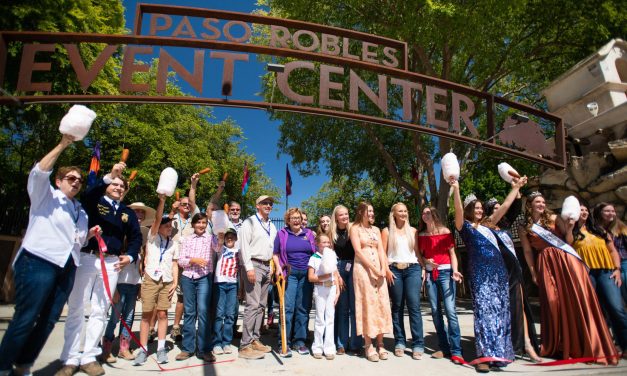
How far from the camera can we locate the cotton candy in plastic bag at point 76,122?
3438 millimetres

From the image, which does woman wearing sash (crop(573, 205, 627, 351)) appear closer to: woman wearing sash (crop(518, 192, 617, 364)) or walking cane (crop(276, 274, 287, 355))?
woman wearing sash (crop(518, 192, 617, 364))

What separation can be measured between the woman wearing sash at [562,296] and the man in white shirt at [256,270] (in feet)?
11.6

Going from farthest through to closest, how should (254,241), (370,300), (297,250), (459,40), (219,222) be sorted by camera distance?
1. (459,40)
2. (219,222)
3. (297,250)
4. (254,241)
5. (370,300)

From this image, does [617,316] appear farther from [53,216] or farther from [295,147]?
[295,147]

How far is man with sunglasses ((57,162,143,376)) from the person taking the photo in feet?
11.8

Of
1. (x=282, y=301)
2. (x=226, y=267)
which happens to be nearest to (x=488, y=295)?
(x=282, y=301)

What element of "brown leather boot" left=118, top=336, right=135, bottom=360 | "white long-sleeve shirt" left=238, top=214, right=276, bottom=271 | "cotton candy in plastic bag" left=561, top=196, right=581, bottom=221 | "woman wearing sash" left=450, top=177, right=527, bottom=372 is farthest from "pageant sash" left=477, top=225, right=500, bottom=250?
"brown leather boot" left=118, top=336, right=135, bottom=360

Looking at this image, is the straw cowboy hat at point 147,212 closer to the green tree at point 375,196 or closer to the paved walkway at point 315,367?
the paved walkway at point 315,367

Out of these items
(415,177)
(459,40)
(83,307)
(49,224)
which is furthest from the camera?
(415,177)

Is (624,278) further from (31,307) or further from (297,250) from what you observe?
(31,307)

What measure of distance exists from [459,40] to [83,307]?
1171 centimetres

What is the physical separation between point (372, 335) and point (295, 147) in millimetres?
12929

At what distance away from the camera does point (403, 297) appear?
16.1ft

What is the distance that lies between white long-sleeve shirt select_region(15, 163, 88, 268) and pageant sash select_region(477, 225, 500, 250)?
446 centimetres
